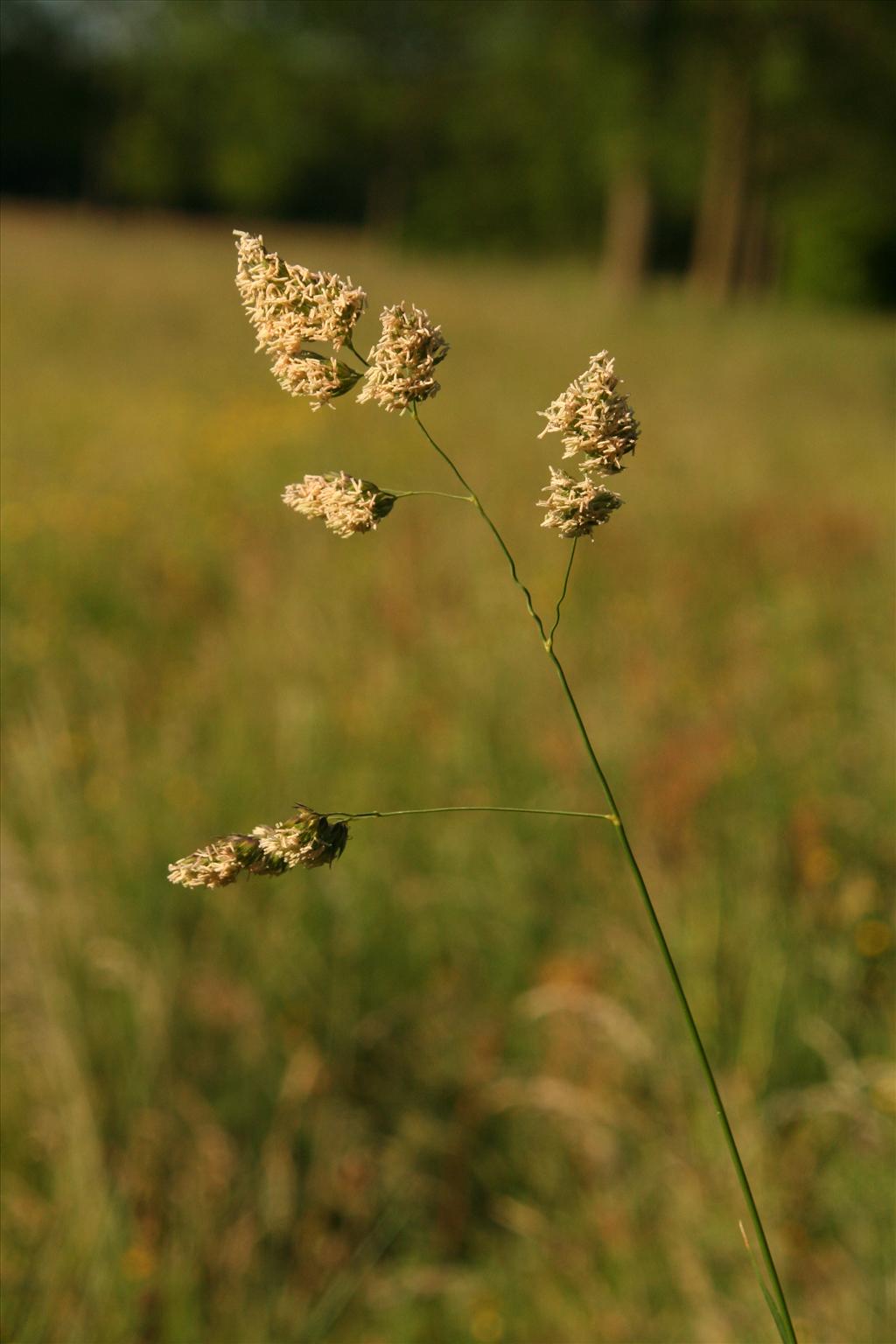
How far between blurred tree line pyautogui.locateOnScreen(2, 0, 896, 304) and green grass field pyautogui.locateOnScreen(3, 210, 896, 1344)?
17.1 m

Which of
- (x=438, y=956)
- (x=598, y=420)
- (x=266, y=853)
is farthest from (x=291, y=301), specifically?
(x=438, y=956)

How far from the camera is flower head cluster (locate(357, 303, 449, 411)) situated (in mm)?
546

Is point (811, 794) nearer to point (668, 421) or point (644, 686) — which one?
point (644, 686)

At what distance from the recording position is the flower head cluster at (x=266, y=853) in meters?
0.53

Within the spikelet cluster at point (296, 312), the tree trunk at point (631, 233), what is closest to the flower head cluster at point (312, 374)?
the spikelet cluster at point (296, 312)

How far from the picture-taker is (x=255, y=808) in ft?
8.68

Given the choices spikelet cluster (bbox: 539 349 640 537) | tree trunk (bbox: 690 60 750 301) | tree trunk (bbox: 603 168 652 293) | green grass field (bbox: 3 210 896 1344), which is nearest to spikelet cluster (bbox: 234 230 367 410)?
spikelet cluster (bbox: 539 349 640 537)

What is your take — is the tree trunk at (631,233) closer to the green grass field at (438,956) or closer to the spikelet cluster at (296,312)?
the green grass field at (438,956)

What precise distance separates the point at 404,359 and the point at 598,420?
0.09 metres

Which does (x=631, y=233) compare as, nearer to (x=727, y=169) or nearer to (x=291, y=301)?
(x=727, y=169)

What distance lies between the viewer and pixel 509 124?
2780 centimetres

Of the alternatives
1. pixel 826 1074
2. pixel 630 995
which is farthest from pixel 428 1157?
pixel 826 1074

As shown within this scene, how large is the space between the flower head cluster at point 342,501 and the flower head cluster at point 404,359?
42 millimetres

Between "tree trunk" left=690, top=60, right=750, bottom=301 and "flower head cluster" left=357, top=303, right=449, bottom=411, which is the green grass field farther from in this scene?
"tree trunk" left=690, top=60, right=750, bottom=301
